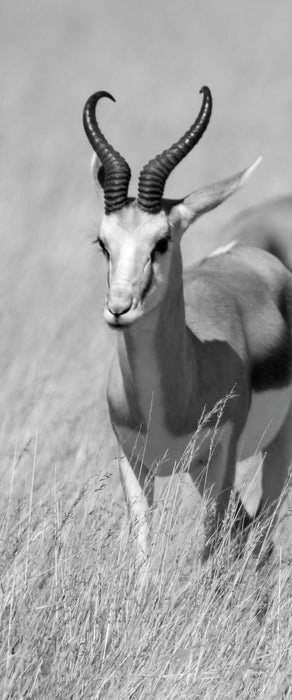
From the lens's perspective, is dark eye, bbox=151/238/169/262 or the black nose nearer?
the black nose

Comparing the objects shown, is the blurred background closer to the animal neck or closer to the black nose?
the animal neck

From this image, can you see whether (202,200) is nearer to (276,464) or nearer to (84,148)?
(276,464)

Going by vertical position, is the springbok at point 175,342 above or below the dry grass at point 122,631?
above

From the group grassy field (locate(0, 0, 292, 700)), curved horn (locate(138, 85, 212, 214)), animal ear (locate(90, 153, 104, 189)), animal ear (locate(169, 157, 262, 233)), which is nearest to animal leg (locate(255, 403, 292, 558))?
grassy field (locate(0, 0, 292, 700))

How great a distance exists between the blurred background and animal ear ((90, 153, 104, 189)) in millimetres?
225

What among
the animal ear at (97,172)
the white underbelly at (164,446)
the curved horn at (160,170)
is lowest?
the white underbelly at (164,446)

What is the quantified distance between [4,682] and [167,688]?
1.59ft

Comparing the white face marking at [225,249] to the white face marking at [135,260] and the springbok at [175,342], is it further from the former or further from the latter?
the white face marking at [135,260]

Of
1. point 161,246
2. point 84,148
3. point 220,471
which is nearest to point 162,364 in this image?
point 161,246

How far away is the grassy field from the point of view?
396 cm

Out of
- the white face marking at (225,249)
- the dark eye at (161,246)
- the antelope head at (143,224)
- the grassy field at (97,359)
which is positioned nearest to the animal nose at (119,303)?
the antelope head at (143,224)

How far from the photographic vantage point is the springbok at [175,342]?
17.8ft

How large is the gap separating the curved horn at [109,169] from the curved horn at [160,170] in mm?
79

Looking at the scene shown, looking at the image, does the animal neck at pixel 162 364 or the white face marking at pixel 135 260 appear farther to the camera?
the animal neck at pixel 162 364
